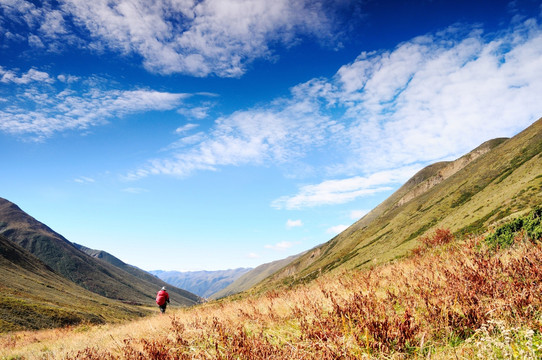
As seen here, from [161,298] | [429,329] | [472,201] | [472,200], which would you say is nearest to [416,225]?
[472,200]

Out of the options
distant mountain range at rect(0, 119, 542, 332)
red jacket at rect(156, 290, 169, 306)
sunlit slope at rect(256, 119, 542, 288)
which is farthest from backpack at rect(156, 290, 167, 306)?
sunlit slope at rect(256, 119, 542, 288)

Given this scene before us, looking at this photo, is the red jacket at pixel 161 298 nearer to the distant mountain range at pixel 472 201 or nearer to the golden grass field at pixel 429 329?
the golden grass field at pixel 429 329

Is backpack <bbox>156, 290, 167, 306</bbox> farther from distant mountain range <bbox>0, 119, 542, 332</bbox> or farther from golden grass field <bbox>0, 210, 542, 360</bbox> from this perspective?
golden grass field <bbox>0, 210, 542, 360</bbox>

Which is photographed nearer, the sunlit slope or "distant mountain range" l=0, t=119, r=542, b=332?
"distant mountain range" l=0, t=119, r=542, b=332

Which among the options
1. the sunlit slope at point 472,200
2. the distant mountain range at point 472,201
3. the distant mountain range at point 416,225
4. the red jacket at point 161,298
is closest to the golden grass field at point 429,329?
the distant mountain range at point 416,225

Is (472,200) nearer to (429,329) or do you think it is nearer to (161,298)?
(161,298)

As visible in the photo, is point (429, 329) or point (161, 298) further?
point (161, 298)

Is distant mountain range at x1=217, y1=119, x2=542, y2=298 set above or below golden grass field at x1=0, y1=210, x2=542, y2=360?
above

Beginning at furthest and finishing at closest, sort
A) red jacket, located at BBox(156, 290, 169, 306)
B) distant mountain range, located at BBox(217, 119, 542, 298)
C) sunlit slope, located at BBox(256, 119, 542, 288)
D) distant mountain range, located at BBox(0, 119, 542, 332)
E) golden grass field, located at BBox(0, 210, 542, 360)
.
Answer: sunlit slope, located at BBox(256, 119, 542, 288) → distant mountain range, located at BBox(217, 119, 542, 298) → distant mountain range, located at BBox(0, 119, 542, 332) → red jacket, located at BBox(156, 290, 169, 306) → golden grass field, located at BBox(0, 210, 542, 360)

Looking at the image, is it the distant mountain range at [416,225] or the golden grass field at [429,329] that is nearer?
the golden grass field at [429,329]

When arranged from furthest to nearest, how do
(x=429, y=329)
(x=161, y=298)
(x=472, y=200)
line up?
(x=472, y=200)
(x=161, y=298)
(x=429, y=329)

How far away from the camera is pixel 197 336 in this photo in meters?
5.30

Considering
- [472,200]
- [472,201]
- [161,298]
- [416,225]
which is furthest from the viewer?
[416,225]

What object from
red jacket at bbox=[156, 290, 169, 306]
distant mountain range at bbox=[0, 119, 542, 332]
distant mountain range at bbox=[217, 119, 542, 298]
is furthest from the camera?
distant mountain range at bbox=[217, 119, 542, 298]
